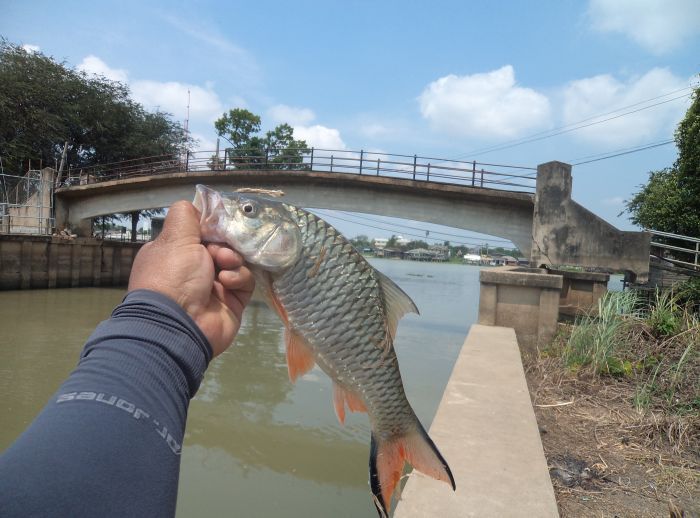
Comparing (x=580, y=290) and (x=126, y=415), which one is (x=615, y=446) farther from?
(x=580, y=290)

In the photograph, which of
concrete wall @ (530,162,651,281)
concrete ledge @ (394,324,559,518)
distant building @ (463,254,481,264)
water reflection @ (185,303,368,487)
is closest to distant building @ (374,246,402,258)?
concrete wall @ (530,162,651,281)

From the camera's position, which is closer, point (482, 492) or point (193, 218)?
point (193, 218)

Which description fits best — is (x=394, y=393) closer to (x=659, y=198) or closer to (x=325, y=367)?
(x=325, y=367)

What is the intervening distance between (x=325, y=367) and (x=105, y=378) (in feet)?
3.53

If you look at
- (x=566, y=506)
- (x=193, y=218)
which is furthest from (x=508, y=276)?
(x=193, y=218)

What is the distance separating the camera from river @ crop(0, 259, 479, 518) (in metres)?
5.23

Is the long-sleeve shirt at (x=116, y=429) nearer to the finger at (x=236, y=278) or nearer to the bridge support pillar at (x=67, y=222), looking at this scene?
the finger at (x=236, y=278)

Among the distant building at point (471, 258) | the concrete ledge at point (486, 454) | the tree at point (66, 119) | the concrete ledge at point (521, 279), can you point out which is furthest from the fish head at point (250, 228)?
the distant building at point (471, 258)

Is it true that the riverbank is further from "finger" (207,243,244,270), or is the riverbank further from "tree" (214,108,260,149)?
"tree" (214,108,260,149)

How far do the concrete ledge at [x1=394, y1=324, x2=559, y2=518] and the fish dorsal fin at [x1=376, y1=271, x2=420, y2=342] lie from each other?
4.24ft

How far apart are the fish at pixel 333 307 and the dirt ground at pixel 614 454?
1.73 meters

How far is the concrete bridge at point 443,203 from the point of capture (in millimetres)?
12398

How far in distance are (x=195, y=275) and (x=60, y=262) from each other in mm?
25744

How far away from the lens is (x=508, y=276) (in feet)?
32.4
